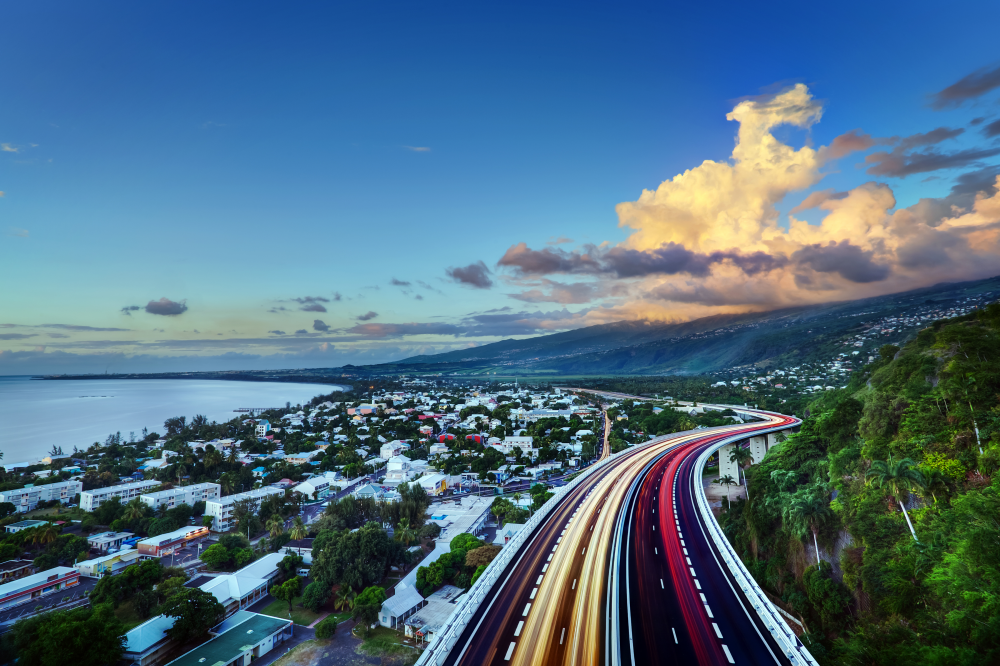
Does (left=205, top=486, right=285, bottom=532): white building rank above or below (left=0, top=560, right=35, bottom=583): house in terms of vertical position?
below

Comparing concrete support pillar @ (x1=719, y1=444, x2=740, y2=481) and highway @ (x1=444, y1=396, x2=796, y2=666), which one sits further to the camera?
concrete support pillar @ (x1=719, y1=444, x2=740, y2=481)

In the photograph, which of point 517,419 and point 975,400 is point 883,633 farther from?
point 517,419

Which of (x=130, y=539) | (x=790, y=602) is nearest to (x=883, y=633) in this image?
(x=790, y=602)

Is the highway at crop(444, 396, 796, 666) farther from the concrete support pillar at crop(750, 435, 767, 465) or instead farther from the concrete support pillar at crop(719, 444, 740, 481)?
the concrete support pillar at crop(750, 435, 767, 465)

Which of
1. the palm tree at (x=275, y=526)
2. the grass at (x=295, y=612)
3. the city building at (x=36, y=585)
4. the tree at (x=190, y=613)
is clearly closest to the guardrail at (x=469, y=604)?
the grass at (x=295, y=612)

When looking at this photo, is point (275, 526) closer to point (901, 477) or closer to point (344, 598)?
point (344, 598)

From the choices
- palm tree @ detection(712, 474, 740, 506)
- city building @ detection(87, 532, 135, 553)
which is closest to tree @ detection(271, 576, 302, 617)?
city building @ detection(87, 532, 135, 553)

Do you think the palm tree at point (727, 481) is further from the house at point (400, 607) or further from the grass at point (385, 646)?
the grass at point (385, 646)
